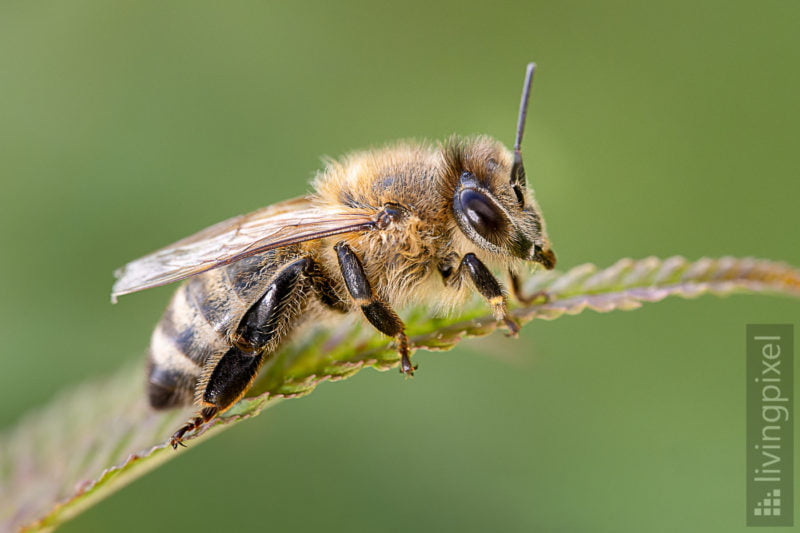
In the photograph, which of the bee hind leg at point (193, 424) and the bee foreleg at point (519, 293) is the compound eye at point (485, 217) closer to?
the bee foreleg at point (519, 293)

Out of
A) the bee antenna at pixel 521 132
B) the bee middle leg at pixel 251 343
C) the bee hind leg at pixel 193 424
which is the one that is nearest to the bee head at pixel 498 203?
the bee antenna at pixel 521 132

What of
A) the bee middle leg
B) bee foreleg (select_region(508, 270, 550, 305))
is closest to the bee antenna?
bee foreleg (select_region(508, 270, 550, 305))

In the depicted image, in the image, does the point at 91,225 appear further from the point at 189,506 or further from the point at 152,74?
the point at 189,506

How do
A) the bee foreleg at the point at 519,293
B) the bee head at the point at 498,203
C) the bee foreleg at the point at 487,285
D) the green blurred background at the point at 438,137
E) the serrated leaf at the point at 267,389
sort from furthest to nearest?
the green blurred background at the point at 438,137, the bee foreleg at the point at 519,293, the bee head at the point at 498,203, the bee foreleg at the point at 487,285, the serrated leaf at the point at 267,389

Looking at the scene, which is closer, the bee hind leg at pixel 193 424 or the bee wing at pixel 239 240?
the bee hind leg at pixel 193 424

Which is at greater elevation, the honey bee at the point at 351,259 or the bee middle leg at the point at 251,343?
the honey bee at the point at 351,259

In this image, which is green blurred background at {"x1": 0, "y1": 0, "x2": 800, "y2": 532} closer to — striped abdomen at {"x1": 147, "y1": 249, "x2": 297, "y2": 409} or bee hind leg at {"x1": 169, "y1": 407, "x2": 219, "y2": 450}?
striped abdomen at {"x1": 147, "y1": 249, "x2": 297, "y2": 409}

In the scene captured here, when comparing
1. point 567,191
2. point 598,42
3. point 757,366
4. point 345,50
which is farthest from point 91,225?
point 757,366

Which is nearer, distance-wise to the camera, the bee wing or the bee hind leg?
the bee hind leg
